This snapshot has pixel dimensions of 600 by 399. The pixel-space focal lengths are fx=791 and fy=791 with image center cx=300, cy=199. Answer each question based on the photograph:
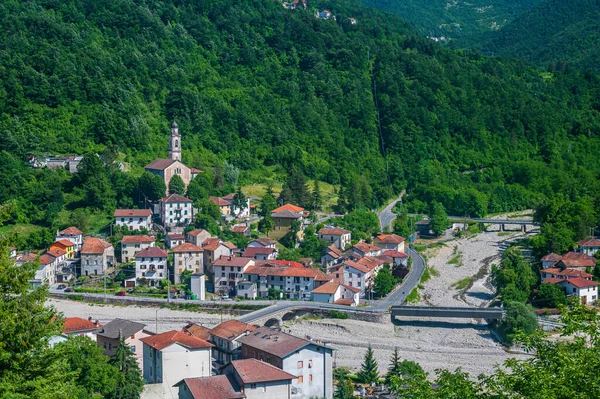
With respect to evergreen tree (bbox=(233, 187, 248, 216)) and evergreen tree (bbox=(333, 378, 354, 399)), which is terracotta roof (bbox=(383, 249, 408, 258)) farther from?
evergreen tree (bbox=(333, 378, 354, 399))

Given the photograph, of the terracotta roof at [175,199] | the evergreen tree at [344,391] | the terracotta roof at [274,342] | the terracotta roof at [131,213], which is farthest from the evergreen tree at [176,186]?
the evergreen tree at [344,391]

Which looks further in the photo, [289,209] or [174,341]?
[289,209]

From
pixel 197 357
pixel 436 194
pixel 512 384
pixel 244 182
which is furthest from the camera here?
pixel 436 194

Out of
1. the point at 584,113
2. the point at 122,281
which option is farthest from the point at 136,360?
the point at 584,113

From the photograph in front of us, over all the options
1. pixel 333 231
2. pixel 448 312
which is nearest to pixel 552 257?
pixel 448 312

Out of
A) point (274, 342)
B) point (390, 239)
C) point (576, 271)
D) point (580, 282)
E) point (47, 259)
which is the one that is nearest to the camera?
point (274, 342)

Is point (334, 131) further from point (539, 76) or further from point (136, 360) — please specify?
point (136, 360)

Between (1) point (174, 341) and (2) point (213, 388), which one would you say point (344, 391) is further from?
(1) point (174, 341)
